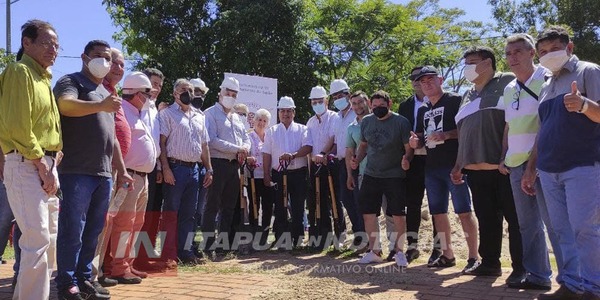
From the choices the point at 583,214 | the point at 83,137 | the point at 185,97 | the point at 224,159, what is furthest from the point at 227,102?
the point at 583,214

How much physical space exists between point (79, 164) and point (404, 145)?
3495 millimetres

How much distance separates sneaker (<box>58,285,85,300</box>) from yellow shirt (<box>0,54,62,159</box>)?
1060 mm

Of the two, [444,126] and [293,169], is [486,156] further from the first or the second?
[293,169]

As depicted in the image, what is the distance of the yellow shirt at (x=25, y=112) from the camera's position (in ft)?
10.7

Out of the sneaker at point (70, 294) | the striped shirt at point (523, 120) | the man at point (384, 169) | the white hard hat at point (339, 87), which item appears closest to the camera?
the sneaker at point (70, 294)

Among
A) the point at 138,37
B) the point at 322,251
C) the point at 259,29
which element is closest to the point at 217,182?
the point at 322,251

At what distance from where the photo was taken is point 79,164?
153 inches

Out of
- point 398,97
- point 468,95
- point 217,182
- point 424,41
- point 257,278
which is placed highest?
point 424,41

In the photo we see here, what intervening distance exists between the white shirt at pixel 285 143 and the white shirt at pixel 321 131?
10 cm

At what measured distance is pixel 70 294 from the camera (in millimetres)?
3775

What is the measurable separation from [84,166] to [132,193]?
105cm

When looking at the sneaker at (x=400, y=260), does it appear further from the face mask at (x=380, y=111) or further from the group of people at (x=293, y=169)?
the face mask at (x=380, y=111)

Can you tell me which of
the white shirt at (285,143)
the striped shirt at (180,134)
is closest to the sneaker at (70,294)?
the striped shirt at (180,134)

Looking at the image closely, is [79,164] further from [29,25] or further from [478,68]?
[478,68]
